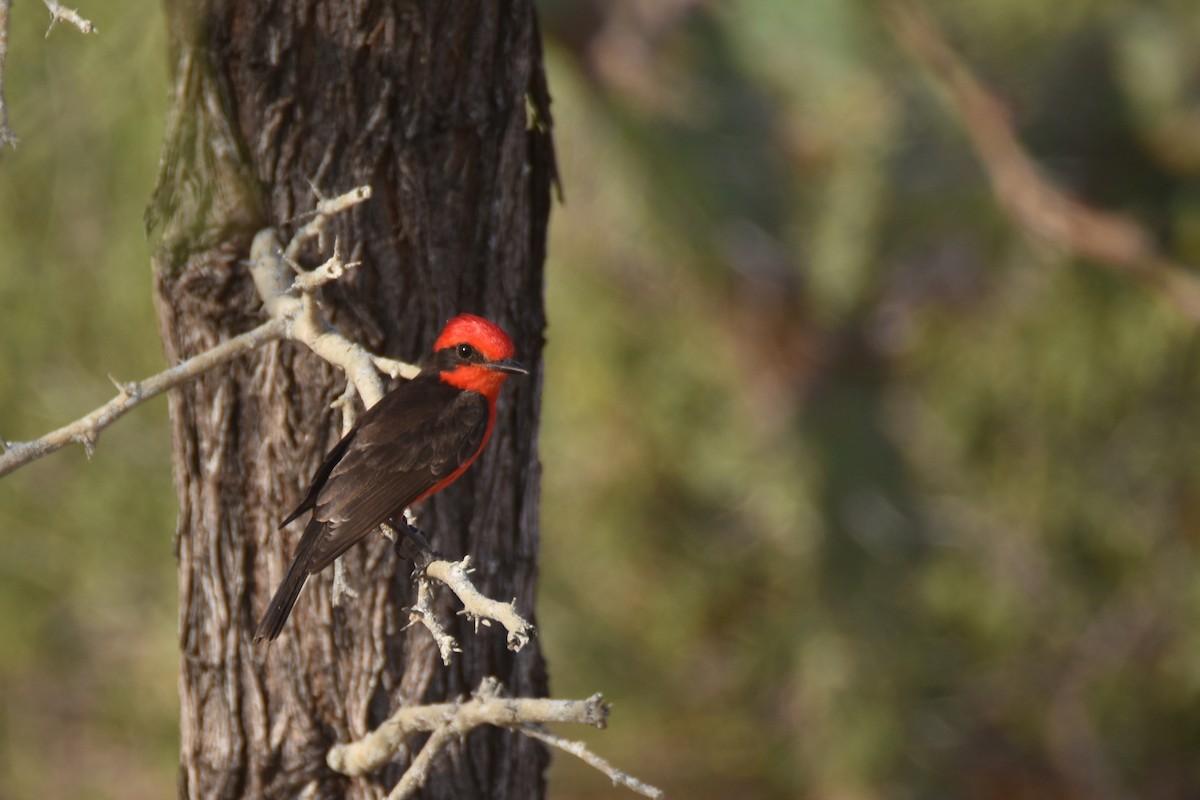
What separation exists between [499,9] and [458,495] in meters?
1.32

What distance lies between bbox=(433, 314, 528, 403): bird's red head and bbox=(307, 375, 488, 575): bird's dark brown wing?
0.17 ft

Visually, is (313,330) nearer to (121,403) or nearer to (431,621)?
(121,403)

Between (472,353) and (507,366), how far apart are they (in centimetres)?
12

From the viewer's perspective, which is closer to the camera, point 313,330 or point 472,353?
point 313,330

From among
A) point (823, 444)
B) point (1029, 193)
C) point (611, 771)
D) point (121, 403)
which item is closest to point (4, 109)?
point (121, 403)

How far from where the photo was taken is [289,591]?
3.26 meters

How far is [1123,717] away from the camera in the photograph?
10.7 m

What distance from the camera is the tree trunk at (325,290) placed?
339 centimetres

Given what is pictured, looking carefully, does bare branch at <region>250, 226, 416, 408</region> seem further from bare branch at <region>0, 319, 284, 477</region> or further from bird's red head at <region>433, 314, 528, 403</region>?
bird's red head at <region>433, 314, 528, 403</region>

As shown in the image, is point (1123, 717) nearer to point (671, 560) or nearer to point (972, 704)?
point (972, 704)

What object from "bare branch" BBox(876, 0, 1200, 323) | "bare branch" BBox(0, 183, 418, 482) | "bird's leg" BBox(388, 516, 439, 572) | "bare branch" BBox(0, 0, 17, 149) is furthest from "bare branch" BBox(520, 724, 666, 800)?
"bare branch" BBox(876, 0, 1200, 323)

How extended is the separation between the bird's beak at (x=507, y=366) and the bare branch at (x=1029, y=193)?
479 cm

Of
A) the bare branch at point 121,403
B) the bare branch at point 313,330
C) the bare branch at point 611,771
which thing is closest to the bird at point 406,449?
the bare branch at point 313,330

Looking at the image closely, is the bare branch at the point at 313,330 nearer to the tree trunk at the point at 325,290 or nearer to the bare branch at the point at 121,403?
the bare branch at the point at 121,403
